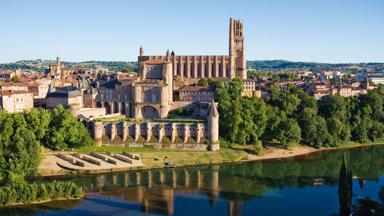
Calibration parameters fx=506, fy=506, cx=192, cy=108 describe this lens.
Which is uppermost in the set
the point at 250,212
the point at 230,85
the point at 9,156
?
the point at 230,85

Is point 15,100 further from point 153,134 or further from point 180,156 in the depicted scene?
point 180,156

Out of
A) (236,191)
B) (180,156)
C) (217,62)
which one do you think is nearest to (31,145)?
(180,156)

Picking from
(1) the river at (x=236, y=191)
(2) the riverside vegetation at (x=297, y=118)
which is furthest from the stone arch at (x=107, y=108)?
(1) the river at (x=236, y=191)

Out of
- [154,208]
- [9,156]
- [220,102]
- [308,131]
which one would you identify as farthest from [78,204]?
[308,131]

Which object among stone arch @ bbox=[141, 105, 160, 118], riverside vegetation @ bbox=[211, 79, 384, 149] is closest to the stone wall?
riverside vegetation @ bbox=[211, 79, 384, 149]

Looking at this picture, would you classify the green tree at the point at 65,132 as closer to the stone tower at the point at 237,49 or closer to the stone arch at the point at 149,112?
the stone arch at the point at 149,112

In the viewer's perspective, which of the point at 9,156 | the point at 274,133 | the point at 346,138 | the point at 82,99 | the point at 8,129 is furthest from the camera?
the point at 82,99

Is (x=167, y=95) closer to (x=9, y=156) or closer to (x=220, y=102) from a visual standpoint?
(x=220, y=102)
